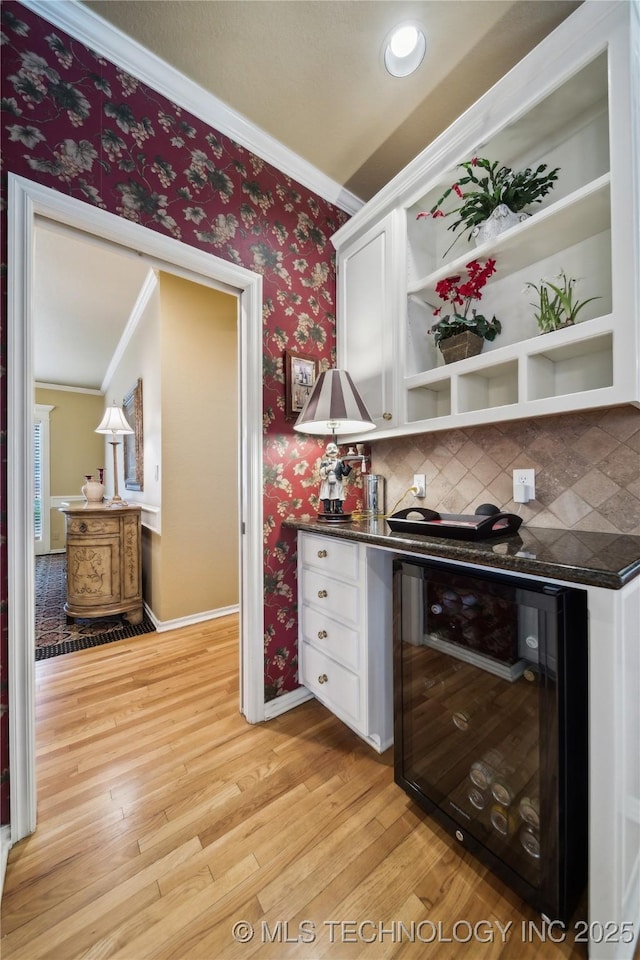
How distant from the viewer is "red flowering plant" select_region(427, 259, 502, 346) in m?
1.51

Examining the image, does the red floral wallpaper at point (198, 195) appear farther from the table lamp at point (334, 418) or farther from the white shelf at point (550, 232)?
the white shelf at point (550, 232)

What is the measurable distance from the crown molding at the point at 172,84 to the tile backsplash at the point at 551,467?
1566 mm

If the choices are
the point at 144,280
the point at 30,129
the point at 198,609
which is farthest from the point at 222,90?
the point at 198,609

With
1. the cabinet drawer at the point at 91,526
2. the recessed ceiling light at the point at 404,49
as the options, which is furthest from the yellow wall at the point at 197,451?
the recessed ceiling light at the point at 404,49

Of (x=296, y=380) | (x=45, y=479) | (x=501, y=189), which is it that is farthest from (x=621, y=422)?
(x=45, y=479)

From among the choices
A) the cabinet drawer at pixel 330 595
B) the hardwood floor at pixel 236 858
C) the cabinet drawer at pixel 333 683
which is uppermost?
the cabinet drawer at pixel 330 595

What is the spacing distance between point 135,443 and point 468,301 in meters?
3.31

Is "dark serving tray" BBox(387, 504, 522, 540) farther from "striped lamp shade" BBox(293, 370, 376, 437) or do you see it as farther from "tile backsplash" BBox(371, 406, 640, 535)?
"striped lamp shade" BBox(293, 370, 376, 437)

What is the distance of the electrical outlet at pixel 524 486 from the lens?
1477 mm

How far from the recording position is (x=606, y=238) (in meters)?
1.32

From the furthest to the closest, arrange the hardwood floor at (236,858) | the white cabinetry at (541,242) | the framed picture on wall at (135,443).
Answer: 1. the framed picture on wall at (135,443)
2. the white cabinetry at (541,242)
3. the hardwood floor at (236,858)

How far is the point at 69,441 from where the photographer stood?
6465mm

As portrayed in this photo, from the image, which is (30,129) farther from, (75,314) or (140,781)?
(75,314)

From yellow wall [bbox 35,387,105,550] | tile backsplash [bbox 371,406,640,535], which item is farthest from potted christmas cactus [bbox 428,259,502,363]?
yellow wall [bbox 35,387,105,550]
